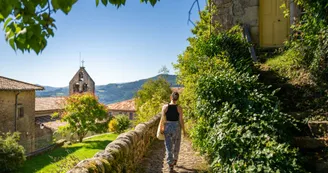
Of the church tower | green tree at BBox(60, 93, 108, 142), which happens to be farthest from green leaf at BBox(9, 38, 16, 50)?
the church tower

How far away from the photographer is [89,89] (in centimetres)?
4234

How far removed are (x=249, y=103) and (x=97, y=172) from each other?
300cm

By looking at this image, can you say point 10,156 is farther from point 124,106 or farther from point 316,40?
point 124,106

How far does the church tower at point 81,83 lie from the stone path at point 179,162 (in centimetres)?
3601

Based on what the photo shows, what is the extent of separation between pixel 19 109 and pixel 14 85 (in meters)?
2.07

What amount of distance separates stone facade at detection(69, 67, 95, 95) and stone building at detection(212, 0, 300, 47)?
1336 inches

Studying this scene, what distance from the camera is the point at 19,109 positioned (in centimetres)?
2283

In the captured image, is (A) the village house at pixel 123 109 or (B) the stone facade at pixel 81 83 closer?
(B) the stone facade at pixel 81 83

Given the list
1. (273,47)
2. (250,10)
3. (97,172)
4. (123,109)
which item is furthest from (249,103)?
(123,109)

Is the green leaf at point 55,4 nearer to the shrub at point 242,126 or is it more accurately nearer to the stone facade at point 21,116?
Result: the shrub at point 242,126

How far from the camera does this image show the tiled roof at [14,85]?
21.0 m

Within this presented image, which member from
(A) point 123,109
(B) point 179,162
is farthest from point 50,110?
(B) point 179,162

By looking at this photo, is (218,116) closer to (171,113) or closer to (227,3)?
(171,113)

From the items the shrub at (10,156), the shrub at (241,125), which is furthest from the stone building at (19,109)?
the shrub at (241,125)
